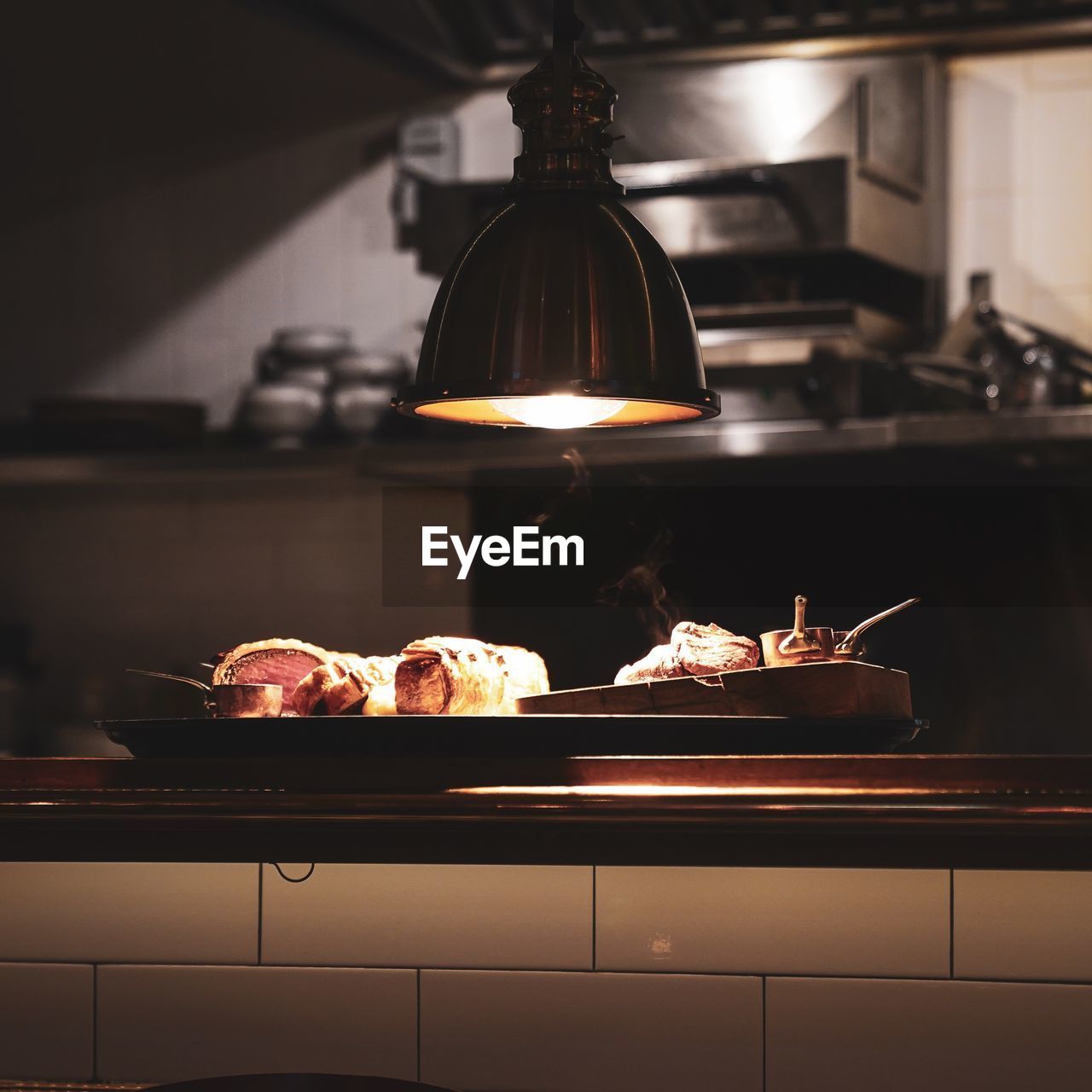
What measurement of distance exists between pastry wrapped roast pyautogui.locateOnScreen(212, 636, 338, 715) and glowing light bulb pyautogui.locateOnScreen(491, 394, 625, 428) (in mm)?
324

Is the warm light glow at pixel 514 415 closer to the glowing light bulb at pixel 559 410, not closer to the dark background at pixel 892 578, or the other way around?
the glowing light bulb at pixel 559 410

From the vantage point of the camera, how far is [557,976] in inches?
51.4

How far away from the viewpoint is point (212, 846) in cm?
115

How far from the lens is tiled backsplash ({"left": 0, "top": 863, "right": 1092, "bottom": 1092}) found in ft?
4.15

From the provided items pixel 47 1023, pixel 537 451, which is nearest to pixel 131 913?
pixel 47 1023

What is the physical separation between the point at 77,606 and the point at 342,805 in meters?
2.28

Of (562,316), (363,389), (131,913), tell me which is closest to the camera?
(562,316)

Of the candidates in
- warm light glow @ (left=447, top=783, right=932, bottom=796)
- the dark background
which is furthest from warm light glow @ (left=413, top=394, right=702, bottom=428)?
the dark background

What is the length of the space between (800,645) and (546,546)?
1624 millimetres

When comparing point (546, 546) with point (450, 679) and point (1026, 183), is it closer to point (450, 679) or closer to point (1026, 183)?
point (1026, 183)

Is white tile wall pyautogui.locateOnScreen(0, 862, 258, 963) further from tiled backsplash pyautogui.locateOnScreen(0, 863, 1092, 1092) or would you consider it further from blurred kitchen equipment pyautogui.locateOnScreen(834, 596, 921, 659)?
blurred kitchen equipment pyautogui.locateOnScreen(834, 596, 921, 659)

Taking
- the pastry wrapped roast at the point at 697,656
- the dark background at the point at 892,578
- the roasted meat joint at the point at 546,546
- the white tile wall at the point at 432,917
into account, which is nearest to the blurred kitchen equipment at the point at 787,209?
the roasted meat joint at the point at 546,546

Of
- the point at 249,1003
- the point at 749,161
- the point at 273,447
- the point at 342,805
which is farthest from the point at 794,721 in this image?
the point at 273,447

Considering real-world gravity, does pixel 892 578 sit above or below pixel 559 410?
below
